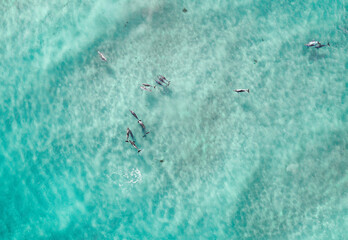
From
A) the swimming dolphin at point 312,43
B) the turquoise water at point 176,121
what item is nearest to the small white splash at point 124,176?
the turquoise water at point 176,121

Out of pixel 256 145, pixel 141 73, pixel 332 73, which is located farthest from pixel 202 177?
pixel 332 73

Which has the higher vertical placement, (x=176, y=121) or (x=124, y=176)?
(x=176, y=121)

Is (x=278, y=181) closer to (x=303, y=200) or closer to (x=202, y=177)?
(x=303, y=200)

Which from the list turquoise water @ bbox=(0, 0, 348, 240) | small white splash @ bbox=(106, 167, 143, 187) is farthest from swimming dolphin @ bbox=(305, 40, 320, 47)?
small white splash @ bbox=(106, 167, 143, 187)

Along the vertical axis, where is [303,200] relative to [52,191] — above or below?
below

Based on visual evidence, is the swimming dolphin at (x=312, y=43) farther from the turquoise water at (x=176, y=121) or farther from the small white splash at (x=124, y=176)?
the small white splash at (x=124, y=176)

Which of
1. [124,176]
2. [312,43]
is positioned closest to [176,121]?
[124,176]

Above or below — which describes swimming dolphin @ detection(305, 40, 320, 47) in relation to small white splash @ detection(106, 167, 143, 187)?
above

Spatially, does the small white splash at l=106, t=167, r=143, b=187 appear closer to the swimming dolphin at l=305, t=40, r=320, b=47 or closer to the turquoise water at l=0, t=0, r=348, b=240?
the turquoise water at l=0, t=0, r=348, b=240

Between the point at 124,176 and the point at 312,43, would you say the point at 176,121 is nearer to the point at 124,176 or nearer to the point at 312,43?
the point at 124,176
